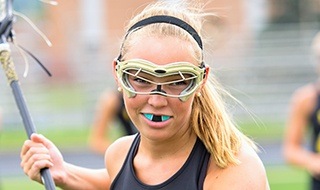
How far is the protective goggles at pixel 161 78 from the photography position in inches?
147

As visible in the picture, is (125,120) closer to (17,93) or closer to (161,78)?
(17,93)

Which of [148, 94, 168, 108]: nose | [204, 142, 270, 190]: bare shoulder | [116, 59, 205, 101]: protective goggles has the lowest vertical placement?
[204, 142, 270, 190]: bare shoulder

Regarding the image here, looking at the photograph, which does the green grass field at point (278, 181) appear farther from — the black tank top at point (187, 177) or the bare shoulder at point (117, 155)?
the black tank top at point (187, 177)

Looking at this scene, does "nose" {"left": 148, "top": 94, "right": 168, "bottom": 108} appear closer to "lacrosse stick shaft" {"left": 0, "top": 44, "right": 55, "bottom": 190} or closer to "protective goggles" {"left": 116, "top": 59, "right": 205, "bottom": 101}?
"protective goggles" {"left": 116, "top": 59, "right": 205, "bottom": 101}

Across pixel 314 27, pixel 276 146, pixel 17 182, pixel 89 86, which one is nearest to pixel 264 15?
pixel 314 27

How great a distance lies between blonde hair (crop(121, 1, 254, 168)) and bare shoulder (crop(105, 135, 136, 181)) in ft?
1.39

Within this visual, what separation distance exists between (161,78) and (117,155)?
67 cm

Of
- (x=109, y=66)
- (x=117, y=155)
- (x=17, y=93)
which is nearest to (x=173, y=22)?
(x=117, y=155)

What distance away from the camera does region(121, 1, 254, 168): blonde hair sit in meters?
3.84

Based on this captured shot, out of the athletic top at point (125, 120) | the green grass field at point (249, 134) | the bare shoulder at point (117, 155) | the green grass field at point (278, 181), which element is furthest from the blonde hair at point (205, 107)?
the green grass field at point (278, 181)

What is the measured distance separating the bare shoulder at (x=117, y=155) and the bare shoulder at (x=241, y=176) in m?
0.53

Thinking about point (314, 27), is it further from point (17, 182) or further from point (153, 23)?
point (153, 23)

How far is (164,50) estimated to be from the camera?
12.3 ft

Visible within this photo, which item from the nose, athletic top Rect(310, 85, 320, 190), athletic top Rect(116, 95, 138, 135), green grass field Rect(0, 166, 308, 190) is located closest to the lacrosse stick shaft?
the nose
